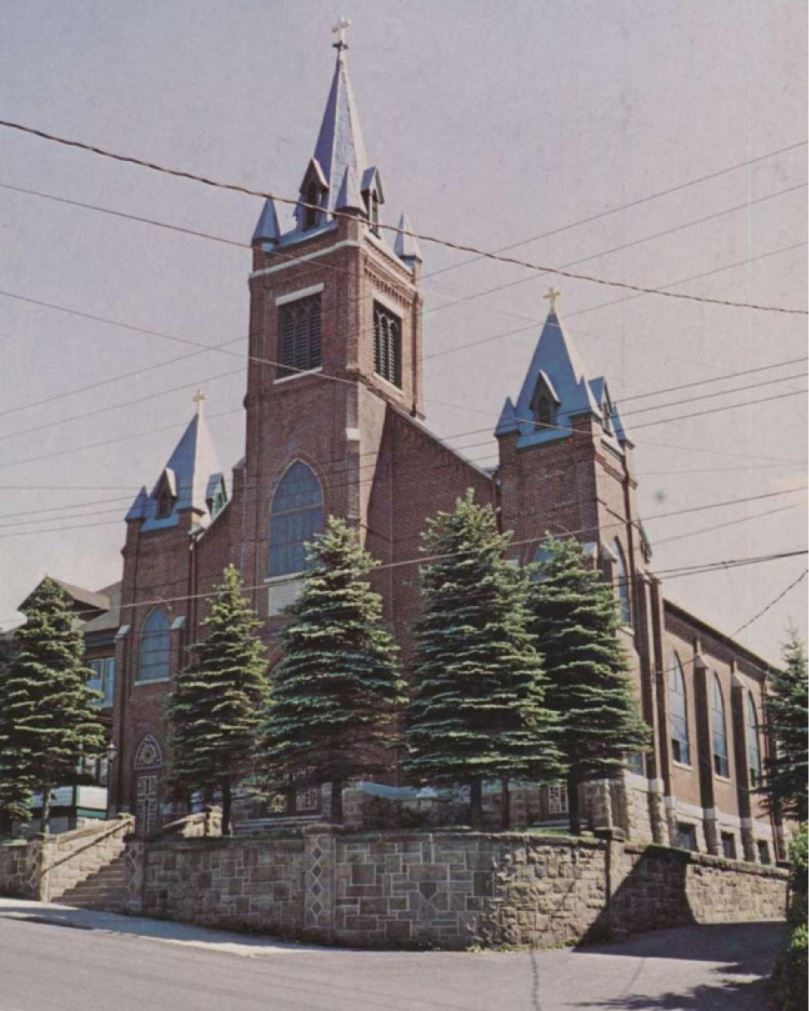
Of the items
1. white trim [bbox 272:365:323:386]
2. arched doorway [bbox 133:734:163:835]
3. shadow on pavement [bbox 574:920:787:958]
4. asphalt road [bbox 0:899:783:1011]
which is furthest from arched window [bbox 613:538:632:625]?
arched doorway [bbox 133:734:163:835]

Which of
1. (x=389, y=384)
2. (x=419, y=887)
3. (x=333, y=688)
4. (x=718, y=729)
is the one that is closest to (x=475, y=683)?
(x=333, y=688)

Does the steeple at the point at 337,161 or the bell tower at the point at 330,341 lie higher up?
the steeple at the point at 337,161

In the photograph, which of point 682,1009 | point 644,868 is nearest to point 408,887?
point 644,868

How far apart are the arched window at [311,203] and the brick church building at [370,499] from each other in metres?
0.11

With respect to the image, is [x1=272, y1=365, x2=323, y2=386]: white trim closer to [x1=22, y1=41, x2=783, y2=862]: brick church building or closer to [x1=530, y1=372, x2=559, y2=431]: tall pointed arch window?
[x1=22, y1=41, x2=783, y2=862]: brick church building

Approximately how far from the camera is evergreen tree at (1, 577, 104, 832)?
3206 cm

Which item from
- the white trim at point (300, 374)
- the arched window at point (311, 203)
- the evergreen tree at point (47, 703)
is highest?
the arched window at point (311, 203)

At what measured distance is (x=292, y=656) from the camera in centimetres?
2656

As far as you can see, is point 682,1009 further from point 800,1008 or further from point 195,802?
point 195,802

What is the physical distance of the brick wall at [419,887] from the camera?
22.0 meters

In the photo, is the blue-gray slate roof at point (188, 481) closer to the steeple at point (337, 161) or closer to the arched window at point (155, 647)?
the arched window at point (155, 647)

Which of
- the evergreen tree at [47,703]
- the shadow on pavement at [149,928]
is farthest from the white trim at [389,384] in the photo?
the shadow on pavement at [149,928]

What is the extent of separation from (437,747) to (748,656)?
82.0 ft

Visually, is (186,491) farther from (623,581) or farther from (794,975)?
(794,975)
